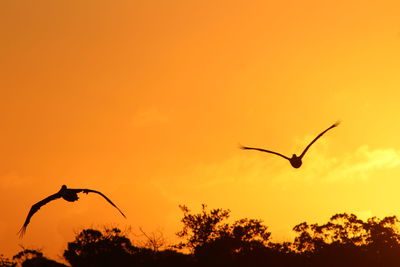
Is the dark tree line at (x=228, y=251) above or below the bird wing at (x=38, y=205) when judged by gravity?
above

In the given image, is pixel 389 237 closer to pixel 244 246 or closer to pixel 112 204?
pixel 244 246

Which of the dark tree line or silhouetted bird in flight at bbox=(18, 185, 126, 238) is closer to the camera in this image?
silhouetted bird in flight at bbox=(18, 185, 126, 238)

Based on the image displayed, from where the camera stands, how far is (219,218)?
277 feet

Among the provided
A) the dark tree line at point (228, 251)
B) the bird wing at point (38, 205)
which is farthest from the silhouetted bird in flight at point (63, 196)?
the dark tree line at point (228, 251)

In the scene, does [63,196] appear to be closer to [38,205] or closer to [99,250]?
[38,205]

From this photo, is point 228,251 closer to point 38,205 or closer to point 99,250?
point 99,250

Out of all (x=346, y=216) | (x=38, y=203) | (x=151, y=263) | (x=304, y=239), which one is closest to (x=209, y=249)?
(x=151, y=263)

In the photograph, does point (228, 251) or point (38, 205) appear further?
point (228, 251)

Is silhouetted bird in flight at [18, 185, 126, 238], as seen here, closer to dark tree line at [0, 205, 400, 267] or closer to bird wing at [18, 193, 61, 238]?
bird wing at [18, 193, 61, 238]

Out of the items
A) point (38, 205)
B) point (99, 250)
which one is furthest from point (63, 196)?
point (99, 250)

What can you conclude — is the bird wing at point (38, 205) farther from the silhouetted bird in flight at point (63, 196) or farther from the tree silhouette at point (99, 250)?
the tree silhouette at point (99, 250)

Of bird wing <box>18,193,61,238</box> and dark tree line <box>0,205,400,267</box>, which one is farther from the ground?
dark tree line <box>0,205,400,267</box>

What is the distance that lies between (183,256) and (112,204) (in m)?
52.6

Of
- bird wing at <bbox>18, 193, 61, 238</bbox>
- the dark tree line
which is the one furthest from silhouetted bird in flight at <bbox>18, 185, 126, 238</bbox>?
the dark tree line
